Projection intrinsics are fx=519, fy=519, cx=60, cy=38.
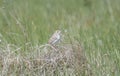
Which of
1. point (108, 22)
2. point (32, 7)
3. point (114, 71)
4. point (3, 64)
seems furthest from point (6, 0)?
point (32, 7)

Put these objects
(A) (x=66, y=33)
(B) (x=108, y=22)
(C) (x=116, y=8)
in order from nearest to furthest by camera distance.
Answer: (A) (x=66, y=33), (B) (x=108, y=22), (C) (x=116, y=8)

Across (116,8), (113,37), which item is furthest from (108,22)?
(113,37)

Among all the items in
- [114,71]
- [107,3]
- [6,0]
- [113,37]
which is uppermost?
[107,3]

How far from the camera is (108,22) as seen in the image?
648cm

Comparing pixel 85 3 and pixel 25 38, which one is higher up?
pixel 85 3

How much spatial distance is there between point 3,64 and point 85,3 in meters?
3.86

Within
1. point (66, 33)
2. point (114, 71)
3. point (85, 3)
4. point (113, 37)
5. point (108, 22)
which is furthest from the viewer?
point (85, 3)

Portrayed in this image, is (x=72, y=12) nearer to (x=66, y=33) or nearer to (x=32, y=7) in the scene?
(x=32, y=7)

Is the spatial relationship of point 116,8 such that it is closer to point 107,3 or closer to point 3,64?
point 107,3

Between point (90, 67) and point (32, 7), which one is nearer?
point (90, 67)

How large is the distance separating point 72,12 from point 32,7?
63 centimetres

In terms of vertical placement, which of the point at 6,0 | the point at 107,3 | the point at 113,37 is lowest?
the point at 113,37

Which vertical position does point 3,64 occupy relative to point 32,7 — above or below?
below

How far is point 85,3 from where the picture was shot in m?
7.65
